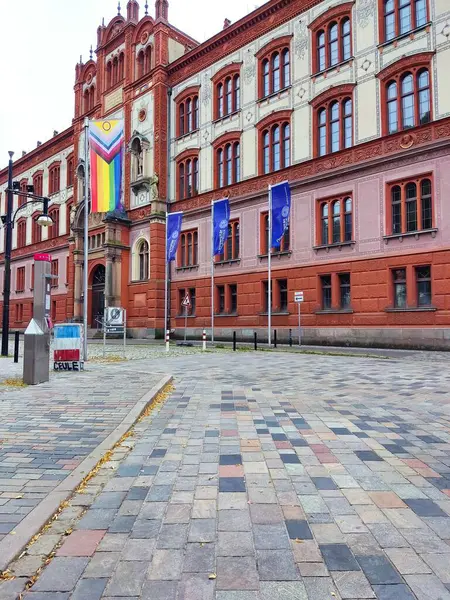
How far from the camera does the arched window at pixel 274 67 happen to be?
87.5 feet

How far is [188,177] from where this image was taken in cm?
3216

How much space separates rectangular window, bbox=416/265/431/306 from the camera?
20391 millimetres

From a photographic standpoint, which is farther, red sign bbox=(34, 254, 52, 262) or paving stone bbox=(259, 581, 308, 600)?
red sign bbox=(34, 254, 52, 262)

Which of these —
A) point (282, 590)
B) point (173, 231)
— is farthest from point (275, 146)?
point (282, 590)

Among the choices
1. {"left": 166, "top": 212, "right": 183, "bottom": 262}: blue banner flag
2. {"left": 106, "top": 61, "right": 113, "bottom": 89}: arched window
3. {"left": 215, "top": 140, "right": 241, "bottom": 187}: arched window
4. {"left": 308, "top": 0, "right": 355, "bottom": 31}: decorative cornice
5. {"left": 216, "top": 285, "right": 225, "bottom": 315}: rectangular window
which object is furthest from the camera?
{"left": 106, "top": 61, "right": 113, "bottom": 89}: arched window

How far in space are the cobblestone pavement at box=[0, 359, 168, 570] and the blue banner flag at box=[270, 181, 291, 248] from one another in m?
15.3

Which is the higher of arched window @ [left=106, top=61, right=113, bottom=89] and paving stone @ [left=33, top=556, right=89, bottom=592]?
arched window @ [left=106, top=61, right=113, bottom=89]

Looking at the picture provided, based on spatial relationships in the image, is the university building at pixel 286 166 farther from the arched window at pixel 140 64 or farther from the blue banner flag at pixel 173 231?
the blue banner flag at pixel 173 231

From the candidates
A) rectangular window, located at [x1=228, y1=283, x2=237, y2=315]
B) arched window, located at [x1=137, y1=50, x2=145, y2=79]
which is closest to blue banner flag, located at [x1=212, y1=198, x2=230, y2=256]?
rectangular window, located at [x1=228, y1=283, x2=237, y2=315]

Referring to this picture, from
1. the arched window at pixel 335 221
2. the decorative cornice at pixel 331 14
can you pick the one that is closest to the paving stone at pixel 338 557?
the arched window at pixel 335 221

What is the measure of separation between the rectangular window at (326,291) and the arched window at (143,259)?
1377 cm

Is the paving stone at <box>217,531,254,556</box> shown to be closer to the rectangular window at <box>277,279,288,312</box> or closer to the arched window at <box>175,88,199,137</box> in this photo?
the rectangular window at <box>277,279,288,312</box>

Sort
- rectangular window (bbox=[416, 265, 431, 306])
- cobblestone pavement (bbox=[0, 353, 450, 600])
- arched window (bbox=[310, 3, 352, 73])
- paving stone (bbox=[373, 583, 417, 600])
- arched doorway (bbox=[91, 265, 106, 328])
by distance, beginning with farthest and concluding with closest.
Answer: arched doorway (bbox=[91, 265, 106, 328])
arched window (bbox=[310, 3, 352, 73])
rectangular window (bbox=[416, 265, 431, 306])
cobblestone pavement (bbox=[0, 353, 450, 600])
paving stone (bbox=[373, 583, 417, 600])

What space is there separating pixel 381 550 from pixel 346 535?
24cm
